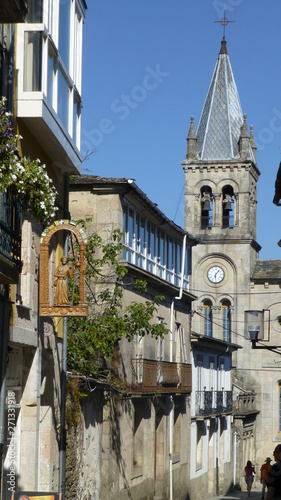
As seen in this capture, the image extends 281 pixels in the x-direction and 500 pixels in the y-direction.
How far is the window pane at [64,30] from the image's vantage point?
1580cm

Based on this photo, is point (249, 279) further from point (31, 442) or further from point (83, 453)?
point (31, 442)

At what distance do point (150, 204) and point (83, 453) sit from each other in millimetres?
9858

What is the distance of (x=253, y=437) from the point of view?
61.2m

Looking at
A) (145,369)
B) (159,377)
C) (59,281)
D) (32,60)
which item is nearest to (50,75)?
(32,60)

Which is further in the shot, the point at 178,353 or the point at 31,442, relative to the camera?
the point at 178,353

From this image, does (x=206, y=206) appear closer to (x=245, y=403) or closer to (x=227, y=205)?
(x=227, y=205)

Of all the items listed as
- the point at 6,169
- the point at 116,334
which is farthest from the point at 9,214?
the point at 116,334

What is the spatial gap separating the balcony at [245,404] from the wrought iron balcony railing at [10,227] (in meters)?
42.1

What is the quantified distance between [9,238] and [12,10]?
278cm

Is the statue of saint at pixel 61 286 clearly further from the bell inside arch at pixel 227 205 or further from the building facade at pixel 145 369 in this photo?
the bell inside arch at pixel 227 205

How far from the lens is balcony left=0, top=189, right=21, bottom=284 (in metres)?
11.4

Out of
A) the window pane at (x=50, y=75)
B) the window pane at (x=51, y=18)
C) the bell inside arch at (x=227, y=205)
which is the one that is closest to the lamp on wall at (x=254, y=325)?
the window pane at (x=50, y=75)

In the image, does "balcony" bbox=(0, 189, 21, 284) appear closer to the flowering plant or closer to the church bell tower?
the flowering plant

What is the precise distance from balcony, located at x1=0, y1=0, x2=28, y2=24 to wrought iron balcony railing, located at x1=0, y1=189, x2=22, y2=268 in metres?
2.07
